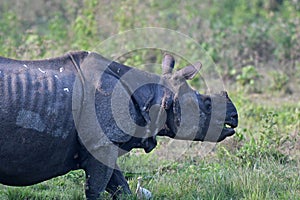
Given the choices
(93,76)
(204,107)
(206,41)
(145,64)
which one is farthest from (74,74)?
(206,41)

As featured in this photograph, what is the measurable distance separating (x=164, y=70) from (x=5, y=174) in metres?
1.85

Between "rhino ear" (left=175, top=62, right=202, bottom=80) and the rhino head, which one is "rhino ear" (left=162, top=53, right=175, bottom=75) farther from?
"rhino ear" (left=175, top=62, right=202, bottom=80)

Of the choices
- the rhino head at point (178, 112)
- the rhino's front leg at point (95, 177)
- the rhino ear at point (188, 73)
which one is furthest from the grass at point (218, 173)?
the rhino ear at point (188, 73)

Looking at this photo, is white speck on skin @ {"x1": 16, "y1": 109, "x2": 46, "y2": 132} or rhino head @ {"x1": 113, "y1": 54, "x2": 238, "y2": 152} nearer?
white speck on skin @ {"x1": 16, "y1": 109, "x2": 46, "y2": 132}

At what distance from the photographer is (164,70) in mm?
6789

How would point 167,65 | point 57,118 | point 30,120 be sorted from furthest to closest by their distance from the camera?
point 167,65
point 57,118
point 30,120

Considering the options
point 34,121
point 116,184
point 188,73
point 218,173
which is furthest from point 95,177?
point 218,173

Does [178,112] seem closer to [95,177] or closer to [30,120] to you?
[95,177]

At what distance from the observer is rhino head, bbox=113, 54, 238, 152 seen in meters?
6.43

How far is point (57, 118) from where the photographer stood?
5.98m

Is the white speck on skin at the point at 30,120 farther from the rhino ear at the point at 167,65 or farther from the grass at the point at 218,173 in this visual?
the rhino ear at the point at 167,65

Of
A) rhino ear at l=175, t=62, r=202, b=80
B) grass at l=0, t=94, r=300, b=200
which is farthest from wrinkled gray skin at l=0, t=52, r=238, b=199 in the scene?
grass at l=0, t=94, r=300, b=200

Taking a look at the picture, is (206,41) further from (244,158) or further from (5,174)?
(5,174)

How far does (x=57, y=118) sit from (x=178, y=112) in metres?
1.18
